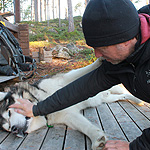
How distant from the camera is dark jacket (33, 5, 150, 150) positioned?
1112 mm

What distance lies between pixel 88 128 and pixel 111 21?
1.30m

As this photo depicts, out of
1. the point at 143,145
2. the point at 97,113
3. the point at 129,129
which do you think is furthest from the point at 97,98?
the point at 143,145

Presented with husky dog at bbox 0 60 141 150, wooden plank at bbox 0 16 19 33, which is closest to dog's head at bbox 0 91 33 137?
husky dog at bbox 0 60 141 150

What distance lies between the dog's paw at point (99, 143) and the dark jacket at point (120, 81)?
1.46 ft

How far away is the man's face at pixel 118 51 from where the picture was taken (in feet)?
3.58

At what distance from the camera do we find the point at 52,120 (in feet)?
7.31

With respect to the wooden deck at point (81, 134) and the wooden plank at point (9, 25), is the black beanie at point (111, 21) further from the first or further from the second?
the wooden plank at point (9, 25)

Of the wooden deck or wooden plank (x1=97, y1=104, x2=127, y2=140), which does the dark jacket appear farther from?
wooden plank (x1=97, y1=104, x2=127, y2=140)

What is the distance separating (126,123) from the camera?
2160mm

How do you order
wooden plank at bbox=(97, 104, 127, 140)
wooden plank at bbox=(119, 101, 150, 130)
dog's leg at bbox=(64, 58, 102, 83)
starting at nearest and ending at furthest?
wooden plank at bbox=(97, 104, 127, 140) < wooden plank at bbox=(119, 101, 150, 130) < dog's leg at bbox=(64, 58, 102, 83)

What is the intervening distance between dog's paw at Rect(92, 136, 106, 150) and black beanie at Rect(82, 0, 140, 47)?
3.29 ft

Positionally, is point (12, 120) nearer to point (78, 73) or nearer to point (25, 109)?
point (25, 109)

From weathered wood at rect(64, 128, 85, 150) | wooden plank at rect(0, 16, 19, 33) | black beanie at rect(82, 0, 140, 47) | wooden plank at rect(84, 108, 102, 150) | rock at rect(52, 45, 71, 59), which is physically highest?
black beanie at rect(82, 0, 140, 47)

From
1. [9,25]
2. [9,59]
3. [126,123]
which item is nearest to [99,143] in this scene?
[126,123]
